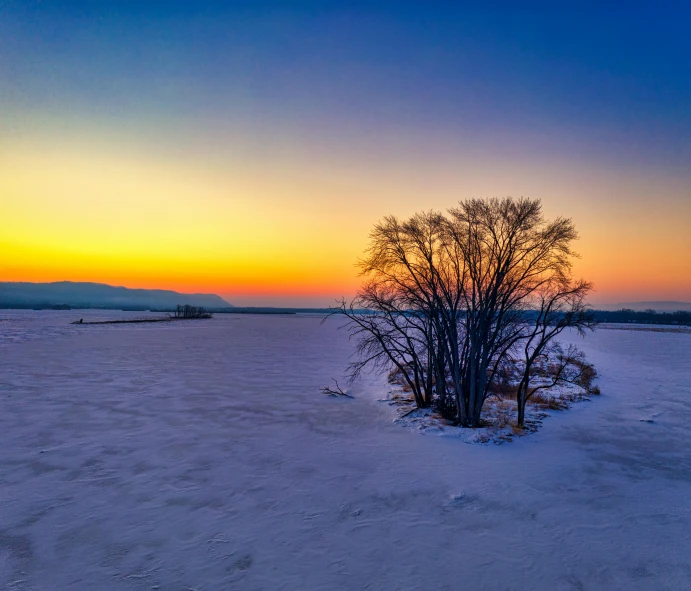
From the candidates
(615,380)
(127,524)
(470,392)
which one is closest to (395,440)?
(470,392)

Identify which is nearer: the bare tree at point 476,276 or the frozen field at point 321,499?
the frozen field at point 321,499

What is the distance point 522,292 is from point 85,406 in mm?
19831

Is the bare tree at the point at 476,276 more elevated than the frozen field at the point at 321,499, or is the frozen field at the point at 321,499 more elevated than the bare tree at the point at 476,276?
the bare tree at the point at 476,276

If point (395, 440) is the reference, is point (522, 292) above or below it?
above

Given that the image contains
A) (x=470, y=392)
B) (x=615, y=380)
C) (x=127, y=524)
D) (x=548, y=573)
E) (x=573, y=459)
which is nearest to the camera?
(x=548, y=573)

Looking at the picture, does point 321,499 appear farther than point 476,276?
No

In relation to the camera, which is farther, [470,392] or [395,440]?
[470,392]

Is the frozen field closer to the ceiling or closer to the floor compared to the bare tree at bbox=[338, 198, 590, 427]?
closer to the floor

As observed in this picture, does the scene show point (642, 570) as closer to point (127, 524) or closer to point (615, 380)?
point (127, 524)

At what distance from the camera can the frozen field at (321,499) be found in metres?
7.23

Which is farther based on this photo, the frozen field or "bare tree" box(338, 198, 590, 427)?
"bare tree" box(338, 198, 590, 427)

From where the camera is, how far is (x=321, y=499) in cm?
1006

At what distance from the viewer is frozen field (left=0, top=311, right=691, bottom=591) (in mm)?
7227

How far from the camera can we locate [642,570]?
7.50 m
